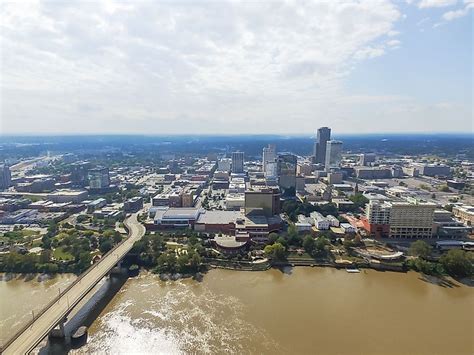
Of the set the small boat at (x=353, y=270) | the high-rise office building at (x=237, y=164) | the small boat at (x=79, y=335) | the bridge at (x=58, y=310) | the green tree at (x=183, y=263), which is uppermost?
the high-rise office building at (x=237, y=164)

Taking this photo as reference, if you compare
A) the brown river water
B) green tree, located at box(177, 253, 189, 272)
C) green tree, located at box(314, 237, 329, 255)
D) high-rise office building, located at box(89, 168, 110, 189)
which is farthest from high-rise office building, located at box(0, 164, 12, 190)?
green tree, located at box(314, 237, 329, 255)

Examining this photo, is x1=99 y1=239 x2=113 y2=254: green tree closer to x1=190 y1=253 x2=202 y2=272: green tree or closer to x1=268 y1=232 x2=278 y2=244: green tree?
x1=190 y1=253 x2=202 y2=272: green tree

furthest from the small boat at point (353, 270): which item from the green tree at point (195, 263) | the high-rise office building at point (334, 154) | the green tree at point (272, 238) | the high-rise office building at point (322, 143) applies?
the high-rise office building at point (322, 143)

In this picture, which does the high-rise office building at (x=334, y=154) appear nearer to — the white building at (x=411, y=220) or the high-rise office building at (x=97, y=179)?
the white building at (x=411, y=220)

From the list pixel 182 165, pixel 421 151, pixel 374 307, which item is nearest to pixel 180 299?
pixel 374 307

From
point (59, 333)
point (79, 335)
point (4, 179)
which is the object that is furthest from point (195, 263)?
point (4, 179)

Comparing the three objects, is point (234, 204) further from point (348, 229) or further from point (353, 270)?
point (353, 270)
